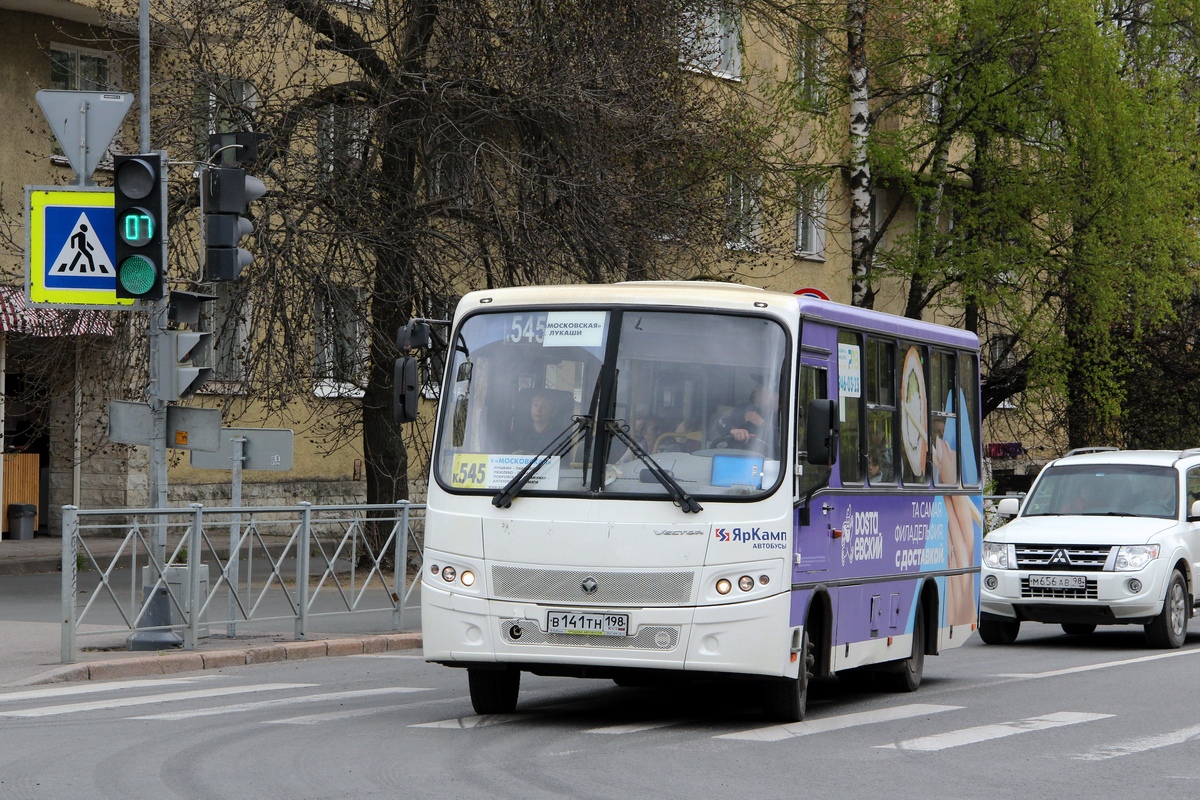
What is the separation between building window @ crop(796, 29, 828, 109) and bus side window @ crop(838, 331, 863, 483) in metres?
18.9

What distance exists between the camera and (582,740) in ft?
32.7

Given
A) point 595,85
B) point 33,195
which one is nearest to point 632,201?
point 595,85

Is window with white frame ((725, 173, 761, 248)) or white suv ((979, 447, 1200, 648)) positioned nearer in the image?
white suv ((979, 447, 1200, 648))

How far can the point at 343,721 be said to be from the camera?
10.7m

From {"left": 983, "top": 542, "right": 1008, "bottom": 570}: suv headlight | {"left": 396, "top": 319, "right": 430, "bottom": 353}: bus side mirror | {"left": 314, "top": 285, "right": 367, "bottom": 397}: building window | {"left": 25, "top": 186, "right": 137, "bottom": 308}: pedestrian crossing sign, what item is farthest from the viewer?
{"left": 314, "top": 285, "right": 367, "bottom": 397}: building window

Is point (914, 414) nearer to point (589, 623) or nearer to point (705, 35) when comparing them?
point (589, 623)

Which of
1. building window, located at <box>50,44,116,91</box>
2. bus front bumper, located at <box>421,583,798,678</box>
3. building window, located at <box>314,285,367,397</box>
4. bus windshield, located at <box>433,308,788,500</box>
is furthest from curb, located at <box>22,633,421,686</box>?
building window, located at <box>50,44,116,91</box>

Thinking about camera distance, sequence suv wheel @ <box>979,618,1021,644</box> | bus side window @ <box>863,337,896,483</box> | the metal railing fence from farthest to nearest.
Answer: suv wheel @ <box>979,618,1021,644</box>, the metal railing fence, bus side window @ <box>863,337,896,483</box>

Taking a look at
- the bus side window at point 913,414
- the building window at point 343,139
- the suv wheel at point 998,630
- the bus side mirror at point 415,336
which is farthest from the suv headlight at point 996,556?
the building window at point 343,139

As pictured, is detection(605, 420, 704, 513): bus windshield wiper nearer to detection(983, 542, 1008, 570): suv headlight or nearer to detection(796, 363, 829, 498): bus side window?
detection(796, 363, 829, 498): bus side window

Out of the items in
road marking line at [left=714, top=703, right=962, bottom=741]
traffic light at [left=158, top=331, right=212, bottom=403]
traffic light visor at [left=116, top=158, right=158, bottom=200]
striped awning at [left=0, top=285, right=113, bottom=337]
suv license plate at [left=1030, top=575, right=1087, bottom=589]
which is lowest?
road marking line at [left=714, top=703, right=962, bottom=741]

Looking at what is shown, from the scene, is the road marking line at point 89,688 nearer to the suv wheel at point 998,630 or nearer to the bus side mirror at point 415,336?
the bus side mirror at point 415,336

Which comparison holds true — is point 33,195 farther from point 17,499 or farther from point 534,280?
point 17,499

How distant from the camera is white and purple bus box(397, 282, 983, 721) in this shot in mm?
10258
